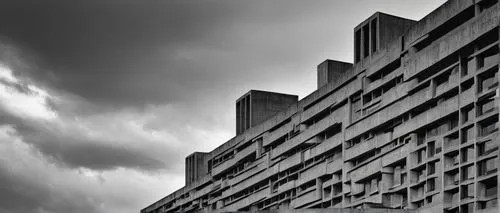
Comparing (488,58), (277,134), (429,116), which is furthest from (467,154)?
(277,134)

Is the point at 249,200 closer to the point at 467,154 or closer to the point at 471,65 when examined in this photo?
the point at 467,154

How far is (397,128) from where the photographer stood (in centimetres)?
7362

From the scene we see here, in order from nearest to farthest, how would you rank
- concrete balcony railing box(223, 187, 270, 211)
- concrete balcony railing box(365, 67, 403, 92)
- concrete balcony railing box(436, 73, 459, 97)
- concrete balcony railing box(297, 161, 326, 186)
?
concrete balcony railing box(436, 73, 459, 97), concrete balcony railing box(365, 67, 403, 92), concrete balcony railing box(297, 161, 326, 186), concrete balcony railing box(223, 187, 270, 211)

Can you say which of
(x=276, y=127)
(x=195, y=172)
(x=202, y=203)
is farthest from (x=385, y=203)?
(x=195, y=172)

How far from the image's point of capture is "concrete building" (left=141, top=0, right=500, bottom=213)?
63.6 meters

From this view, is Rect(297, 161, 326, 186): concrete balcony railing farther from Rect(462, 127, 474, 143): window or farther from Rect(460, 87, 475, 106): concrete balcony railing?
Rect(460, 87, 475, 106): concrete balcony railing

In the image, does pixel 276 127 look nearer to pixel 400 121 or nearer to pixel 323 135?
pixel 323 135

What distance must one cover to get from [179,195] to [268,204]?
32473mm

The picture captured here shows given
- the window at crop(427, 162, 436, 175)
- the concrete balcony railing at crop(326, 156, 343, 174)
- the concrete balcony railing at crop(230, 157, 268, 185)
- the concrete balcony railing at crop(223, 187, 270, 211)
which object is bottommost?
the window at crop(427, 162, 436, 175)

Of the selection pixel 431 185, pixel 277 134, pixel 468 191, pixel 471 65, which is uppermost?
pixel 277 134

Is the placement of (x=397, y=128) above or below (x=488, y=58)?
below

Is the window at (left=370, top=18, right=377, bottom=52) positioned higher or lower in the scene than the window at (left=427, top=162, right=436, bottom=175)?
higher

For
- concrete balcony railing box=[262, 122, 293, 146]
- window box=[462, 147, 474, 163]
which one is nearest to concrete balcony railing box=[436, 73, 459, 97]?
window box=[462, 147, 474, 163]

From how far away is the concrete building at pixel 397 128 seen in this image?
63562 millimetres
